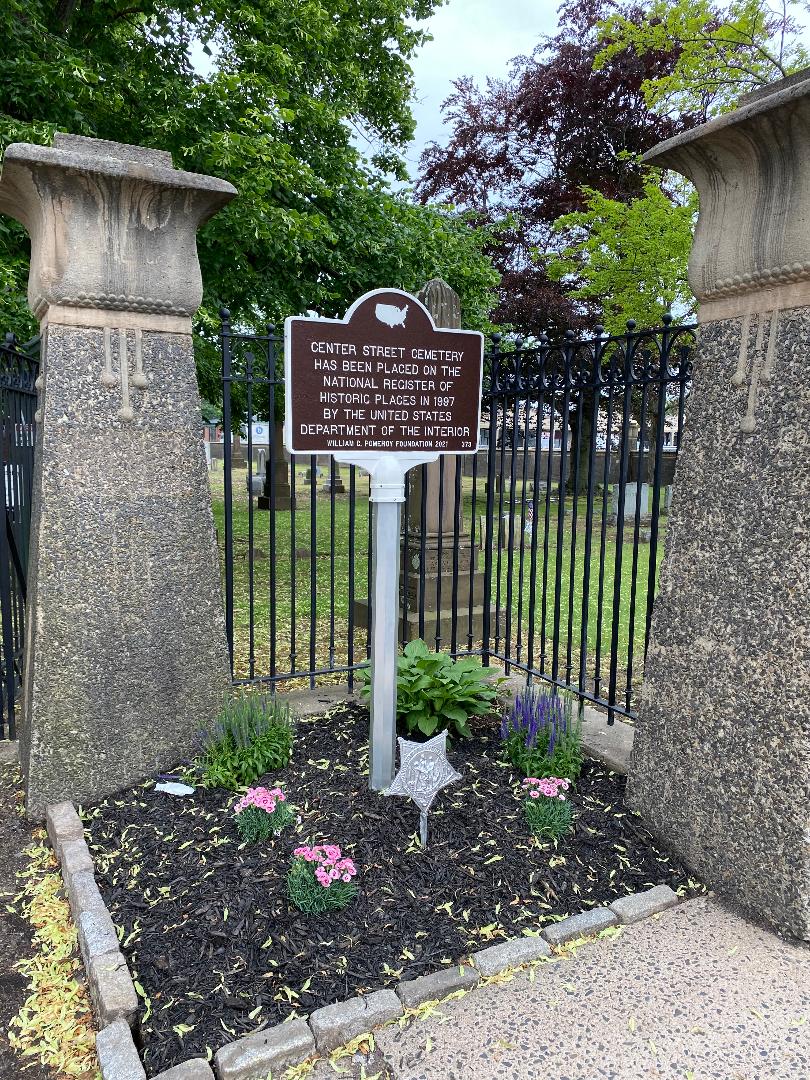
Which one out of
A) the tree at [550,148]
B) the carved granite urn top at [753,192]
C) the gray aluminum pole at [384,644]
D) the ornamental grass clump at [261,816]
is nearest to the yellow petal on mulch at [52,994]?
the ornamental grass clump at [261,816]

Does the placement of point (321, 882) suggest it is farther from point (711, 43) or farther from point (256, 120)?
point (711, 43)

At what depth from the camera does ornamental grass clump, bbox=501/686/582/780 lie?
3438mm

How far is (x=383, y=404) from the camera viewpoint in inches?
126

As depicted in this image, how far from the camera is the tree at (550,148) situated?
709 inches

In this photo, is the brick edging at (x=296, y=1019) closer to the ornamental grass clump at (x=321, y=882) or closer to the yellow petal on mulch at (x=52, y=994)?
the yellow petal on mulch at (x=52, y=994)

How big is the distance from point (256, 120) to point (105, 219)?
5115 mm

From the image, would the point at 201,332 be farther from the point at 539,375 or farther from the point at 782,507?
the point at 782,507

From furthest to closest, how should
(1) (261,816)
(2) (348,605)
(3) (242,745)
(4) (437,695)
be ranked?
(2) (348,605), (4) (437,695), (3) (242,745), (1) (261,816)

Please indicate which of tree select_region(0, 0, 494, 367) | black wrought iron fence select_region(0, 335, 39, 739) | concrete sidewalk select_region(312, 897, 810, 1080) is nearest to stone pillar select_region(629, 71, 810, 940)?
concrete sidewalk select_region(312, 897, 810, 1080)

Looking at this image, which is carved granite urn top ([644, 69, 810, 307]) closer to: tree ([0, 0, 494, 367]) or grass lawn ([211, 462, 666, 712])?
grass lawn ([211, 462, 666, 712])

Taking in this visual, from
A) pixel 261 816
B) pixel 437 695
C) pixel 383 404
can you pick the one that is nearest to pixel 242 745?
pixel 261 816

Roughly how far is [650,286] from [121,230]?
13.6 metres

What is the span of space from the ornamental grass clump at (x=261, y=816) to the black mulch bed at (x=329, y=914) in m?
0.05

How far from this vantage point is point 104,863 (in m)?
2.85
